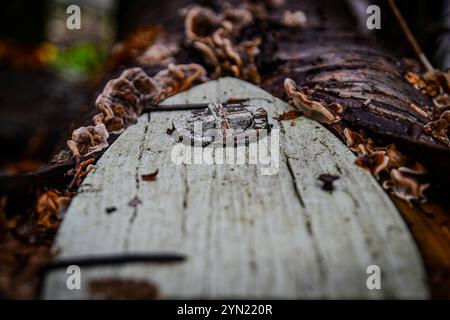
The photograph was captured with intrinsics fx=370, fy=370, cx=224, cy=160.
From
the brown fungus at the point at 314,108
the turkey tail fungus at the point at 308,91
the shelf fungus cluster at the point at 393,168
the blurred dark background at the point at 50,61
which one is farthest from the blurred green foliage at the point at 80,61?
the shelf fungus cluster at the point at 393,168

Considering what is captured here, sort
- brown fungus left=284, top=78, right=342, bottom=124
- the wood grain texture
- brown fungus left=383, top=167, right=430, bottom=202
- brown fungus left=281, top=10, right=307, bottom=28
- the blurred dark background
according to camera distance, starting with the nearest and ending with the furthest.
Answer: the wood grain texture < brown fungus left=383, top=167, right=430, bottom=202 < brown fungus left=284, top=78, right=342, bottom=124 < brown fungus left=281, top=10, right=307, bottom=28 < the blurred dark background

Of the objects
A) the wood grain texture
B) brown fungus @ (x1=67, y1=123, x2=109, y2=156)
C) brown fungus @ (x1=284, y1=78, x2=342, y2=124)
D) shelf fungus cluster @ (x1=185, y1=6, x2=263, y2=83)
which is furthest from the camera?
shelf fungus cluster @ (x1=185, y1=6, x2=263, y2=83)

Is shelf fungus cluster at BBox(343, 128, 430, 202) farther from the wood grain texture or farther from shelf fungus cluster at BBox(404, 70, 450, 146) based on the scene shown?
shelf fungus cluster at BBox(404, 70, 450, 146)

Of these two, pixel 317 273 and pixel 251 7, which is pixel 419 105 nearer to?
pixel 317 273

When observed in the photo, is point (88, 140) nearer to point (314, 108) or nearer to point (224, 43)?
point (314, 108)

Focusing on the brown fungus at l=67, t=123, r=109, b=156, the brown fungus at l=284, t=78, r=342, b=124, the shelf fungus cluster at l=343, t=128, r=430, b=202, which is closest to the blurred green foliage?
the brown fungus at l=67, t=123, r=109, b=156

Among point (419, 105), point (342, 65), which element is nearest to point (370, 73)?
point (342, 65)
